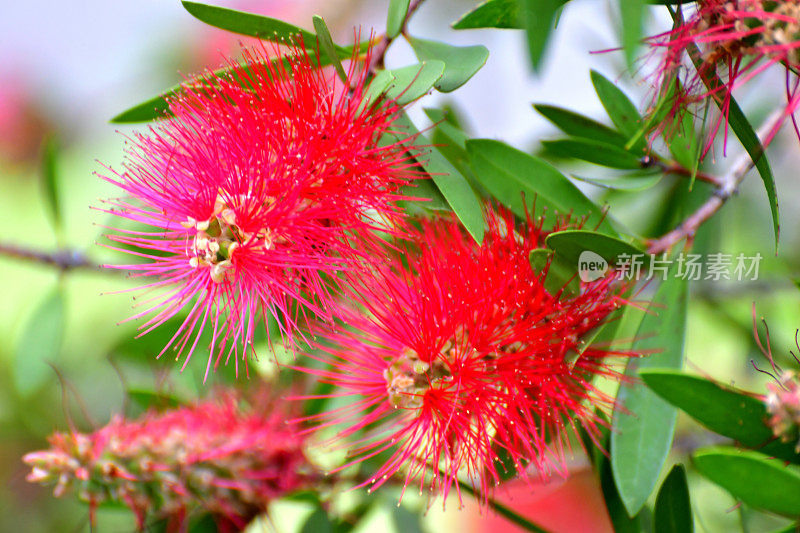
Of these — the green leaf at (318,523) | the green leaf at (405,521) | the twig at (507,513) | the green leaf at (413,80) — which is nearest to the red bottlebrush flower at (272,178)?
the green leaf at (413,80)

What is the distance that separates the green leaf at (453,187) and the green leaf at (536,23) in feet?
0.58

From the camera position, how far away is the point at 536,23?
24.4 inches

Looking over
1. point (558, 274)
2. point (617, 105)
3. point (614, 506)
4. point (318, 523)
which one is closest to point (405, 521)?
point (318, 523)

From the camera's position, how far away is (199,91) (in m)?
0.84

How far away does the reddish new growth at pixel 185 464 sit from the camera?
3.34 feet

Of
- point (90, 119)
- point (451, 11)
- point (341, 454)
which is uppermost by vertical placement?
point (451, 11)

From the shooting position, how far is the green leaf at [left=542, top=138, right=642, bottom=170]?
904mm

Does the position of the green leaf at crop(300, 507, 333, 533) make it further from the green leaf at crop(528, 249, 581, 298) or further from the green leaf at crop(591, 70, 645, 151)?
the green leaf at crop(591, 70, 645, 151)

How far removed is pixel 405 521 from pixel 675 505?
569 millimetres

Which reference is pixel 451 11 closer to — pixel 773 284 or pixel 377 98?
pixel 773 284

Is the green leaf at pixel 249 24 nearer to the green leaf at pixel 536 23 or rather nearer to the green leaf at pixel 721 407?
the green leaf at pixel 536 23

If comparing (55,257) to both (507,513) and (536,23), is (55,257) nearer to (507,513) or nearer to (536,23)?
(507,513)

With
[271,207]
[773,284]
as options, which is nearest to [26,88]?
[271,207]

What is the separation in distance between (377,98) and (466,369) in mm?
317
